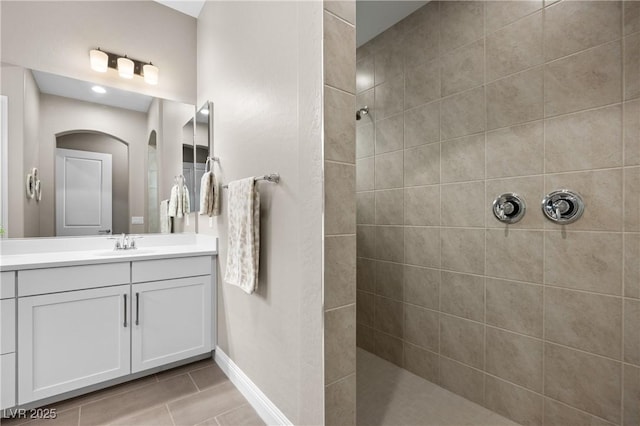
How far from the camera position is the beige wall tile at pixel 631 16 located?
4.06 feet

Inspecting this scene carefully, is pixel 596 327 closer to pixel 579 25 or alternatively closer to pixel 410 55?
pixel 579 25

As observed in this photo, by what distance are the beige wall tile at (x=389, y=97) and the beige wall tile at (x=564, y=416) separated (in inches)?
74.8

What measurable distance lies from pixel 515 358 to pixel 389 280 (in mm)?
877

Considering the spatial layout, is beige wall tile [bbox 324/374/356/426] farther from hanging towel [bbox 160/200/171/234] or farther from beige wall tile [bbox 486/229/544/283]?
hanging towel [bbox 160/200/171/234]

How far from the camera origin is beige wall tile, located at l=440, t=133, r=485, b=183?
1.74 metres

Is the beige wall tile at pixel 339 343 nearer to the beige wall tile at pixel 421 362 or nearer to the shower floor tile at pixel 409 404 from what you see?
the shower floor tile at pixel 409 404

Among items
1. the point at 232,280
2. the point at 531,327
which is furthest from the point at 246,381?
the point at 531,327

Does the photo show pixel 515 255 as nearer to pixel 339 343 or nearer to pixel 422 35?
pixel 339 343

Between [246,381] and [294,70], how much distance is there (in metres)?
1.72

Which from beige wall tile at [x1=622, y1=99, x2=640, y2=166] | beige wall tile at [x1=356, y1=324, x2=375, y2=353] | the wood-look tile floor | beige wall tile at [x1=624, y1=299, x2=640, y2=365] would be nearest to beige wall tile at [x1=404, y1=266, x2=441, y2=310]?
beige wall tile at [x1=356, y1=324, x2=375, y2=353]

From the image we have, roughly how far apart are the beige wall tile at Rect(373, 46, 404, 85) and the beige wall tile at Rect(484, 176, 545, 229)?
→ 1.08 metres

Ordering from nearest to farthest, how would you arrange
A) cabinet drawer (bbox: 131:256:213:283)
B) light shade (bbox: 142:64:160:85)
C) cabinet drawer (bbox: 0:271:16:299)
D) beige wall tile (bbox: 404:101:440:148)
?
cabinet drawer (bbox: 0:271:16:299) < cabinet drawer (bbox: 131:256:213:283) < beige wall tile (bbox: 404:101:440:148) < light shade (bbox: 142:64:160:85)

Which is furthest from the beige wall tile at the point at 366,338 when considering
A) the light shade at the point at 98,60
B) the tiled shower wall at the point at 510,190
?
the light shade at the point at 98,60

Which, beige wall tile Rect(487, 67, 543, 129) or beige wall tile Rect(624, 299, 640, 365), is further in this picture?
beige wall tile Rect(487, 67, 543, 129)
